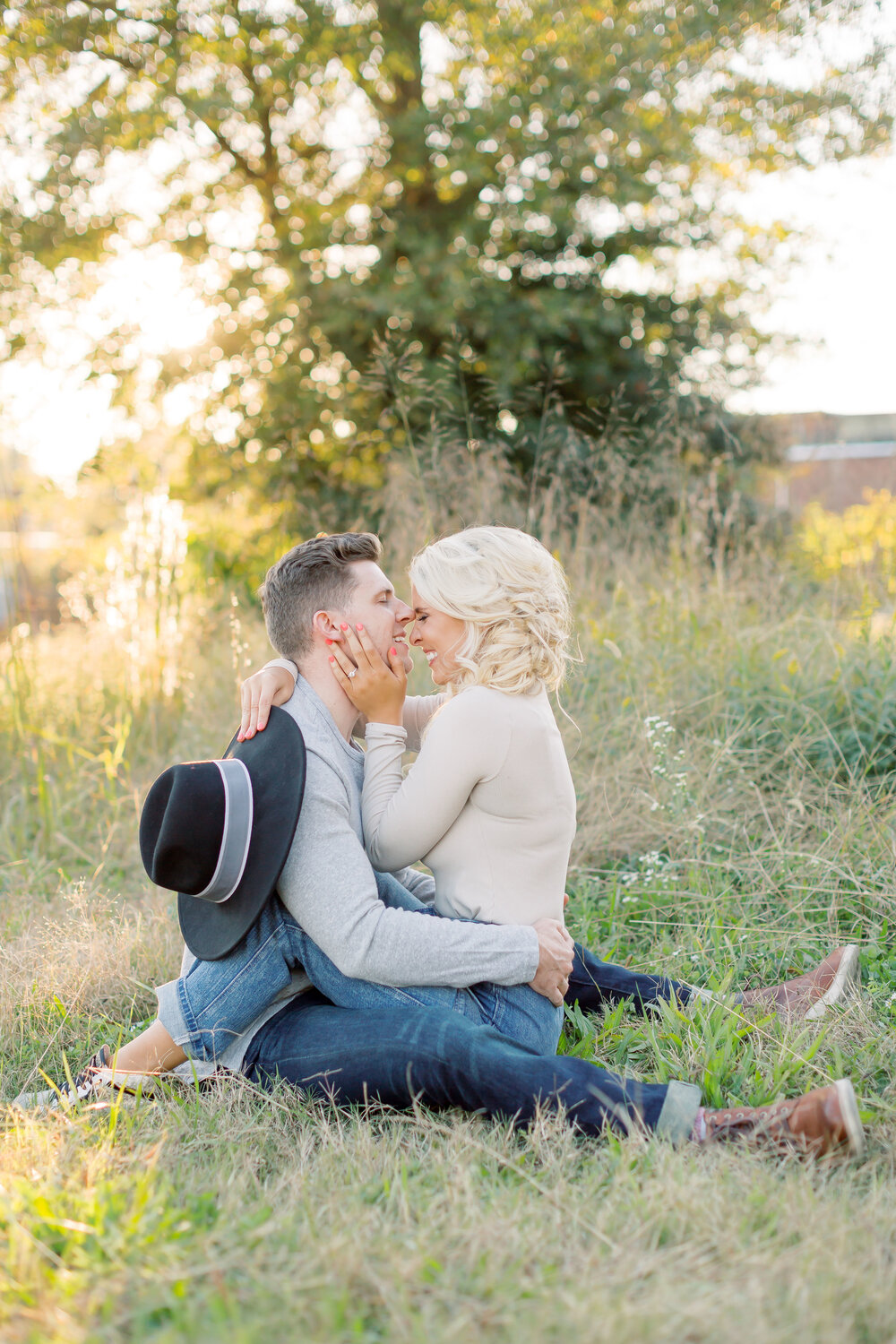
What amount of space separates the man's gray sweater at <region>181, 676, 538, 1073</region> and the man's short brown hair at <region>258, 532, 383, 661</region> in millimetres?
363

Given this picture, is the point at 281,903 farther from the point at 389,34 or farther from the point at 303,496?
the point at 389,34

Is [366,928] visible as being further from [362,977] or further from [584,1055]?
[584,1055]

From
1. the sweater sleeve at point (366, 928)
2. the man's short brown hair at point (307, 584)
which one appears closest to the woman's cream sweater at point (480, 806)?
the sweater sleeve at point (366, 928)

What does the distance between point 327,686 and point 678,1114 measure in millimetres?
1277

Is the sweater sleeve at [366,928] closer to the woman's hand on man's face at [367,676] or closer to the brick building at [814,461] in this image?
the woman's hand on man's face at [367,676]

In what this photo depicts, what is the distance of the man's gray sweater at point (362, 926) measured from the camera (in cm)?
219

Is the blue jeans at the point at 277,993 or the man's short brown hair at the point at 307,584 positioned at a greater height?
the man's short brown hair at the point at 307,584

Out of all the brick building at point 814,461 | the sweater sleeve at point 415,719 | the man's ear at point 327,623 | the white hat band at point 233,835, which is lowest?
the white hat band at point 233,835

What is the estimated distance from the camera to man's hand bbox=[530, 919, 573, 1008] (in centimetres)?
232

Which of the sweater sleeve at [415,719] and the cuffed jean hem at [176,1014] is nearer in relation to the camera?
the cuffed jean hem at [176,1014]

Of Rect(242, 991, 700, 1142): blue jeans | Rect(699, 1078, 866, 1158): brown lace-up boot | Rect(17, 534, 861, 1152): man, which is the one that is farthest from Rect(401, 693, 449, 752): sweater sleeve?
Rect(699, 1078, 866, 1158): brown lace-up boot

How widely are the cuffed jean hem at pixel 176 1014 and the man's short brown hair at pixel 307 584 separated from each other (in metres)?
0.87

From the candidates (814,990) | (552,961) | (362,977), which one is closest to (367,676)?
(362,977)

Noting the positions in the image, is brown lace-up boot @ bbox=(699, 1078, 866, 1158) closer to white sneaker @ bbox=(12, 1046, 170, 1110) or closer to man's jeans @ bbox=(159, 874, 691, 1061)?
man's jeans @ bbox=(159, 874, 691, 1061)
